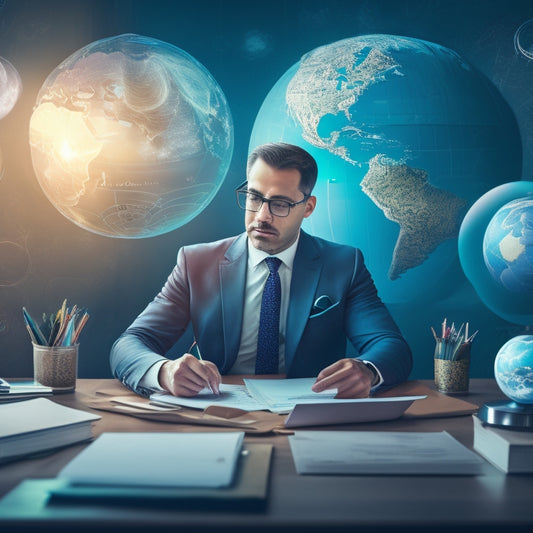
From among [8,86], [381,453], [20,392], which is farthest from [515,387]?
[8,86]

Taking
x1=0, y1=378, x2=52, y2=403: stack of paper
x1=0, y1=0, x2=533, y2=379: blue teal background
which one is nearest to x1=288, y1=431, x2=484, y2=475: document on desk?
x1=0, y1=378, x2=52, y2=403: stack of paper

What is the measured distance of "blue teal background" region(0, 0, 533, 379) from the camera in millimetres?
2506

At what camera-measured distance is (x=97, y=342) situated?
102 inches

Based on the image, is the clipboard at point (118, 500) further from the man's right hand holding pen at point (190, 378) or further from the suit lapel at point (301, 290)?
the suit lapel at point (301, 290)

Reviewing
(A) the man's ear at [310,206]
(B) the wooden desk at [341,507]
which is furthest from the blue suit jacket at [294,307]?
(B) the wooden desk at [341,507]

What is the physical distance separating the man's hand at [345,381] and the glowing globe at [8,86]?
6.27ft

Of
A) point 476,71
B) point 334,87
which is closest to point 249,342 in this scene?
point 334,87

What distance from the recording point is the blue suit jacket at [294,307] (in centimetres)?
203

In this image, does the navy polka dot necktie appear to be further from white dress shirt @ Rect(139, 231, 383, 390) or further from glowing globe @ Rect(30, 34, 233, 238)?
glowing globe @ Rect(30, 34, 233, 238)

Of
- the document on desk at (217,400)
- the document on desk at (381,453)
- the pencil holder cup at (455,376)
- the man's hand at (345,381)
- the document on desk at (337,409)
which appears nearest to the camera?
the document on desk at (381,453)

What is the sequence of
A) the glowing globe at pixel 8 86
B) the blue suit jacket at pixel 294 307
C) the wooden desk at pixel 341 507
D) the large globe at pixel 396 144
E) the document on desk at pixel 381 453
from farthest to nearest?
1. the glowing globe at pixel 8 86
2. the large globe at pixel 396 144
3. the blue suit jacket at pixel 294 307
4. the document on desk at pixel 381 453
5. the wooden desk at pixel 341 507

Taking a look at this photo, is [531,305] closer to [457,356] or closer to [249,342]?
[457,356]

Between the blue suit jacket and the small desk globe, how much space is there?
0.79m

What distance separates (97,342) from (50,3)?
1.51 m
